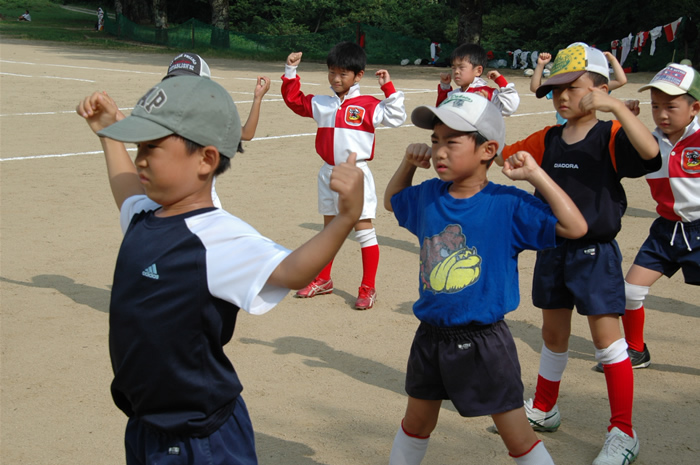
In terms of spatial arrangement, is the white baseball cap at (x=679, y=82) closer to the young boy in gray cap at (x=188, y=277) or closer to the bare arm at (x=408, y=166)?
the bare arm at (x=408, y=166)

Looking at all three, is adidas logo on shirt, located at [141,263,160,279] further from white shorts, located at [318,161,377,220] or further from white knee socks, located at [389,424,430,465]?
white shorts, located at [318,161,377,220]

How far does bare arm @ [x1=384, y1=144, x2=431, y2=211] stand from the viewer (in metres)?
3.16

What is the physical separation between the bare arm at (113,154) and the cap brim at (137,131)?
0.56 m

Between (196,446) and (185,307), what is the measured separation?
0.45 metres

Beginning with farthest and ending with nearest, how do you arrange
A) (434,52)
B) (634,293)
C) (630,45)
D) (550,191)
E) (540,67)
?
1. (434,52)
2. (630,45)
3. (540,67)
4. (634,293)
5. (550,191)

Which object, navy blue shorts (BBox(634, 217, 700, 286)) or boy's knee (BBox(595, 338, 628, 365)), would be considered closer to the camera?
boy's knee (BBox(595, 338, 628, 365))

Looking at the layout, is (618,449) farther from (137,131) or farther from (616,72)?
(137,131)

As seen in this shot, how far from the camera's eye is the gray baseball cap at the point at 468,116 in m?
2.99

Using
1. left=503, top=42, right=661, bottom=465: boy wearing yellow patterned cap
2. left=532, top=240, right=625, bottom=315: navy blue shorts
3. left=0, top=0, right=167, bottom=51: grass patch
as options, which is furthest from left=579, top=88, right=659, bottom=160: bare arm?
left=0, top=0, right=167, bottom=51: grass patch

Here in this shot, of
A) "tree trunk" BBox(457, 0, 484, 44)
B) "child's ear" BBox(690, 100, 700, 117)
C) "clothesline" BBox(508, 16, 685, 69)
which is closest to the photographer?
"child's ear" BBox(690, 100, 700, 117)

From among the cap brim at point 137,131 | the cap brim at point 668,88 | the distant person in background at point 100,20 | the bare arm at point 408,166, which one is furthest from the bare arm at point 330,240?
the distant person in background at point 100,20

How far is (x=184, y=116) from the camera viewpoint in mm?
2254

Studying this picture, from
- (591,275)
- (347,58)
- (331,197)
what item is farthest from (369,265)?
(591,275)

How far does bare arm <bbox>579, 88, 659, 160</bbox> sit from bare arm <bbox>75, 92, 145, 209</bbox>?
1953mm
